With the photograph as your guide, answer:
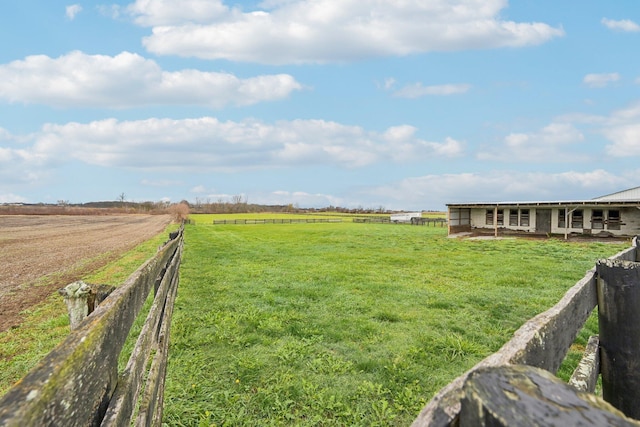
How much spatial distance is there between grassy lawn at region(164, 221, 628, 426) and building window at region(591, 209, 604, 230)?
16823 millimetres

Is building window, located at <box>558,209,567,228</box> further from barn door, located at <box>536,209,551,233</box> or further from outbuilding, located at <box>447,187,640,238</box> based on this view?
barn door, located at <box>536,209,551,233</box>

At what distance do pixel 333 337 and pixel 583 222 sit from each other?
26.1 m

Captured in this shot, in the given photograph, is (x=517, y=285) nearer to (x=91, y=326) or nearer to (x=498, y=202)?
(x=91, y=326)

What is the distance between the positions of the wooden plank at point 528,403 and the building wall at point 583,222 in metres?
28.5

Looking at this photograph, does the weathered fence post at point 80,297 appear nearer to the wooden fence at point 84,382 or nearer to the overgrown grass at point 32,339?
the wooden fence at point 84,382

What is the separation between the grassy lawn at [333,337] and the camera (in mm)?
3678

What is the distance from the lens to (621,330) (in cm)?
223

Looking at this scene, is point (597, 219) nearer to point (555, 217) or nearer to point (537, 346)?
point (555, 217)

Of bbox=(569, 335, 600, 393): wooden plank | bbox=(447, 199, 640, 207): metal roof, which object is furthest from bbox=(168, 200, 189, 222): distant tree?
bbox=(569, 335, 600, 393): wooden plank

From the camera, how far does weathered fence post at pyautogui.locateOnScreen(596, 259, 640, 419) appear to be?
2.17 meters

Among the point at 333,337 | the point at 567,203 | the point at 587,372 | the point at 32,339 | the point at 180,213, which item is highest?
the point at 567,203

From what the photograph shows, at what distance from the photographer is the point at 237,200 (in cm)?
14350

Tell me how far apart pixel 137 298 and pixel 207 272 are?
366 inches

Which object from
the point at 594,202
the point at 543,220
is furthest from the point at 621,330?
the point at 543,220
